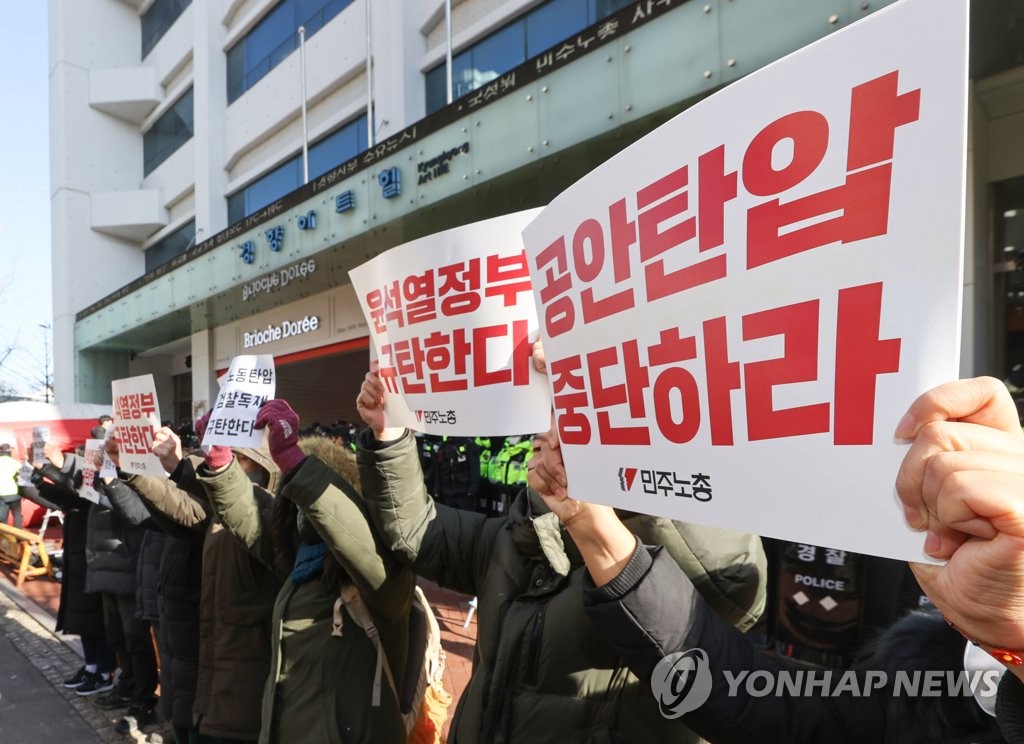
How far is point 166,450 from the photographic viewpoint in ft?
9.77

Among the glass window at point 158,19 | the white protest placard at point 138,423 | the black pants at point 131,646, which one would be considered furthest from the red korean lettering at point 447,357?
the glass window at point 158,19

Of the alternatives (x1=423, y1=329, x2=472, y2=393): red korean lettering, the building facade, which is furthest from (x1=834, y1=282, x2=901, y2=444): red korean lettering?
the building facade

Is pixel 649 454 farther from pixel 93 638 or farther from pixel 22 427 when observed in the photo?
pixel 22 427

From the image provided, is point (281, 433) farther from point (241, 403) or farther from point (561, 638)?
point (561, 638)

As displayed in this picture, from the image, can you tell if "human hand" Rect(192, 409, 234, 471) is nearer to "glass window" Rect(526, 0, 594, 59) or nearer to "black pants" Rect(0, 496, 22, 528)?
"glass window" Rect(526, 0, 594, 59)

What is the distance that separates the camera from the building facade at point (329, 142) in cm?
462

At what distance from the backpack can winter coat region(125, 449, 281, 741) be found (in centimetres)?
69

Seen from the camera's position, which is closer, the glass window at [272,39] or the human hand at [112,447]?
the human hand at [112,447]

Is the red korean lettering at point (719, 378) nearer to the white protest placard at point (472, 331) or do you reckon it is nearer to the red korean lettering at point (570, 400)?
the red korean lettering at point (570, 400)

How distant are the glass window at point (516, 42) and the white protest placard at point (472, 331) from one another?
24.1 feet

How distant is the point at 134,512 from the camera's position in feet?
12.0

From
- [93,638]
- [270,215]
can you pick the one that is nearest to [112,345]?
[270,215]

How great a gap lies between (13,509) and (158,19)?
60.1 ft

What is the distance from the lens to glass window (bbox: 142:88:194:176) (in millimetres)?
19562
